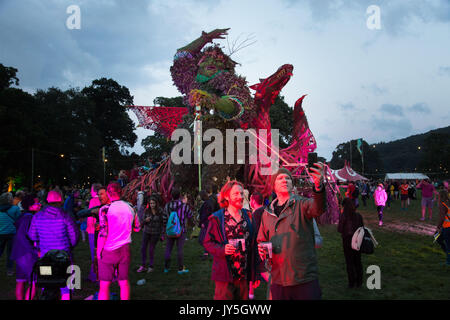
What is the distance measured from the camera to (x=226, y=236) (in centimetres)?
372

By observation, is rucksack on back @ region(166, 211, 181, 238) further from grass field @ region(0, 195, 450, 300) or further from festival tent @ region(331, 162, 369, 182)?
festival tent @ region(331, 162, 369, 182)

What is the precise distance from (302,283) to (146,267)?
211 inches

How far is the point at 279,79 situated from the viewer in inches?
516

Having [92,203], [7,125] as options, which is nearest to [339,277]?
[92,203]

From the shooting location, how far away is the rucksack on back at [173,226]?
7.31 meters

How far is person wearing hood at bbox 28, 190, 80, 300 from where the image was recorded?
4691 millimetres

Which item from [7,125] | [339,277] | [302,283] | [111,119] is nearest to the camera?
[302,283]

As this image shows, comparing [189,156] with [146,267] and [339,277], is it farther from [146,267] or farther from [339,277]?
[339,277]

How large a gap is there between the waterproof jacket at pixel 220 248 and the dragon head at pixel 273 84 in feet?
33.0

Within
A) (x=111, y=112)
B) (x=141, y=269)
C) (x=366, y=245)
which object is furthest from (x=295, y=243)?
(x=111, y=112)

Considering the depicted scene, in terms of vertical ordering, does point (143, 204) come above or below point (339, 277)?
above

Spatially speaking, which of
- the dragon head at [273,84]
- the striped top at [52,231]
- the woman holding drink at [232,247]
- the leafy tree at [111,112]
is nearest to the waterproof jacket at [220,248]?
the woman holding drink at [232,247]
